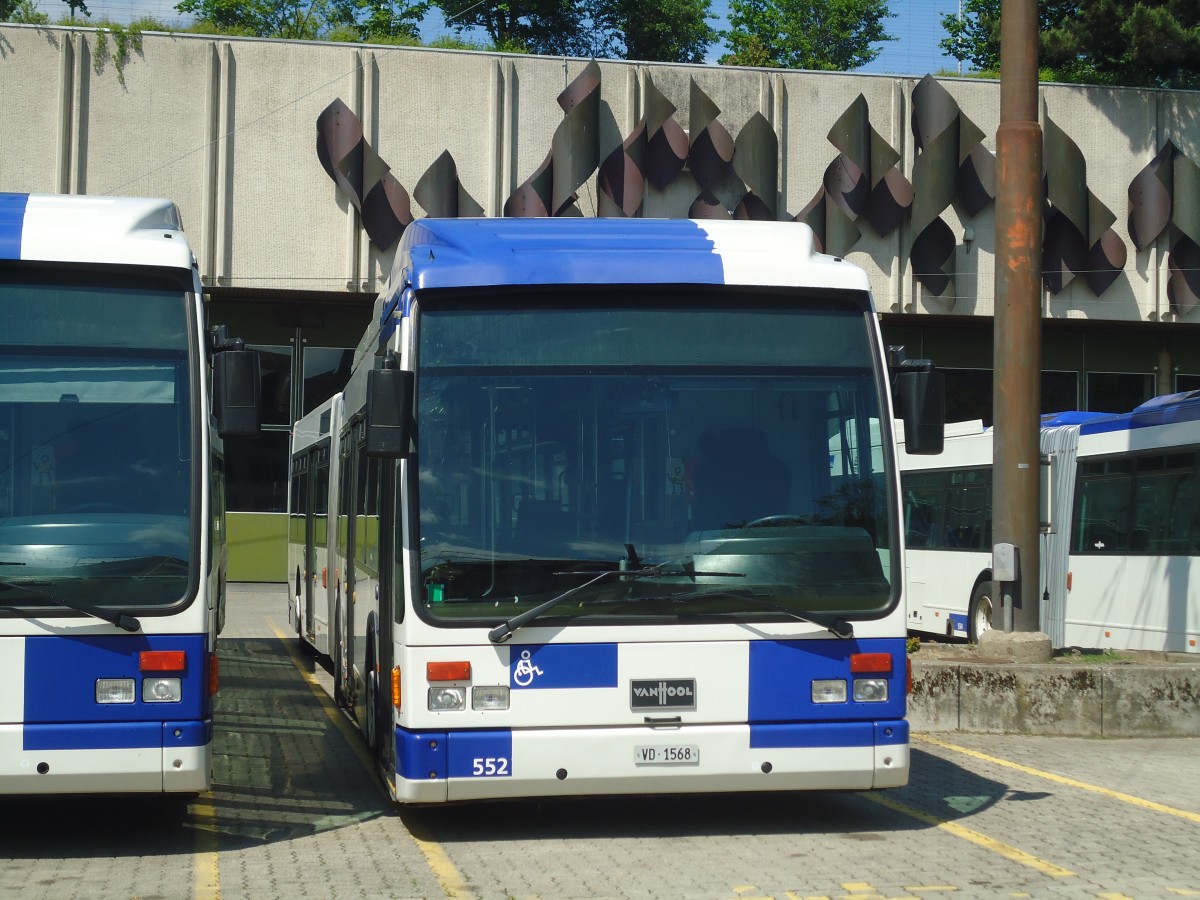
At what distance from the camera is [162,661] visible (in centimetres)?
746

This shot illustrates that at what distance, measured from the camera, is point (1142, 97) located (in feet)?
98.9

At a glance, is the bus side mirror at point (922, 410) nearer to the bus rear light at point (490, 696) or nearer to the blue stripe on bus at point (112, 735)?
the bus rear light at point (490, 696)

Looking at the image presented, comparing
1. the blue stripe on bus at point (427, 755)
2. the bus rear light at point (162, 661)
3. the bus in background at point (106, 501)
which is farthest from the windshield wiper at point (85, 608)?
the blue stripe on bus at point (427, 755)

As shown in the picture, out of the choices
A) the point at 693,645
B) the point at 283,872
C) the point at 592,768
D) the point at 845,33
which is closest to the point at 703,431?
the point at 693,645

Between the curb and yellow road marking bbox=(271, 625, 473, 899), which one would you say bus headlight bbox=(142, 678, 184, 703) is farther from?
the curb

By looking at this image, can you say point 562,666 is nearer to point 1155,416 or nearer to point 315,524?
point 315,524

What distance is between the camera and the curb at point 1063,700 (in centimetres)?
1189

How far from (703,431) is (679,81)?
21.9 meters

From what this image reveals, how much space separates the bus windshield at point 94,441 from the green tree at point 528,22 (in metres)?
46.2

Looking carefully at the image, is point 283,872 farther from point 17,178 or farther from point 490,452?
point 17,178

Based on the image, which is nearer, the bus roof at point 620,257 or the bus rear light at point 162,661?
the bus rear light at point 162,661

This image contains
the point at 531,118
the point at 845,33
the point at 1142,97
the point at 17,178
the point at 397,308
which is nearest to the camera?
the point at 397,308

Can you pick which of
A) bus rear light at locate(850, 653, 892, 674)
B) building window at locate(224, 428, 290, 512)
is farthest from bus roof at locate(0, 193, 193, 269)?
building window at locate(224, 428, 290, 512)

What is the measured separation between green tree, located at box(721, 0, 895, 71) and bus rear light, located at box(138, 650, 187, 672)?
2376 inches
